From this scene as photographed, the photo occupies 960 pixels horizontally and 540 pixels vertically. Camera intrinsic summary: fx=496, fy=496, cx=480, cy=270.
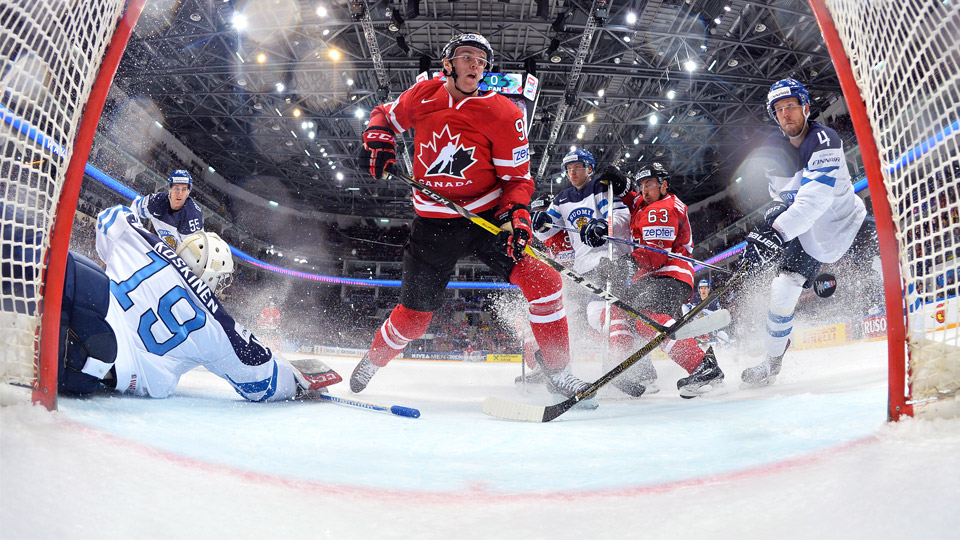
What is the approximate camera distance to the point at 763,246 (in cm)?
231

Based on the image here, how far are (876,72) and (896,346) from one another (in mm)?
622

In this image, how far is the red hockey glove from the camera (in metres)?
2.61

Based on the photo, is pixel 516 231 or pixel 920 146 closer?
pixel 920 146

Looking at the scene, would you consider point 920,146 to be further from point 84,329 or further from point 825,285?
point 84,329

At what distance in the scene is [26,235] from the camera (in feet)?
3.77

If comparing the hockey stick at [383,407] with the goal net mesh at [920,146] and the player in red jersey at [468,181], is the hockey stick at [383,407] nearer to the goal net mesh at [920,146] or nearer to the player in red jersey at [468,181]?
the player in red jersey at [468,181]

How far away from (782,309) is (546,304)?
1379 mm

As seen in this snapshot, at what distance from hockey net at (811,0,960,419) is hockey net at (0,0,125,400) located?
183cm

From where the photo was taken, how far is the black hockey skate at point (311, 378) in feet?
7.36

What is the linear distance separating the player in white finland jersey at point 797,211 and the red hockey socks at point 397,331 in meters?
1.70

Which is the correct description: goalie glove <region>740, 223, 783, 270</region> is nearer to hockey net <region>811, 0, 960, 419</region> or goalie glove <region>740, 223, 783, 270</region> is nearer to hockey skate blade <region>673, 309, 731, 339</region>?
hockey skate blade <region>673, 309, 731, 339</region>

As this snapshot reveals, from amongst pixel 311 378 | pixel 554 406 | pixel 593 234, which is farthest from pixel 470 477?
pixel 593 234

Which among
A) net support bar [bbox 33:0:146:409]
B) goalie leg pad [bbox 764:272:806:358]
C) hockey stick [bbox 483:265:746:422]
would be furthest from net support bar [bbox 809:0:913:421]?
goalie leg pad [bbox 764:272:806:358]

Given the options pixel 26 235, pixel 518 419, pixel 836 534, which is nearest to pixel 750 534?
pixel 836 534
